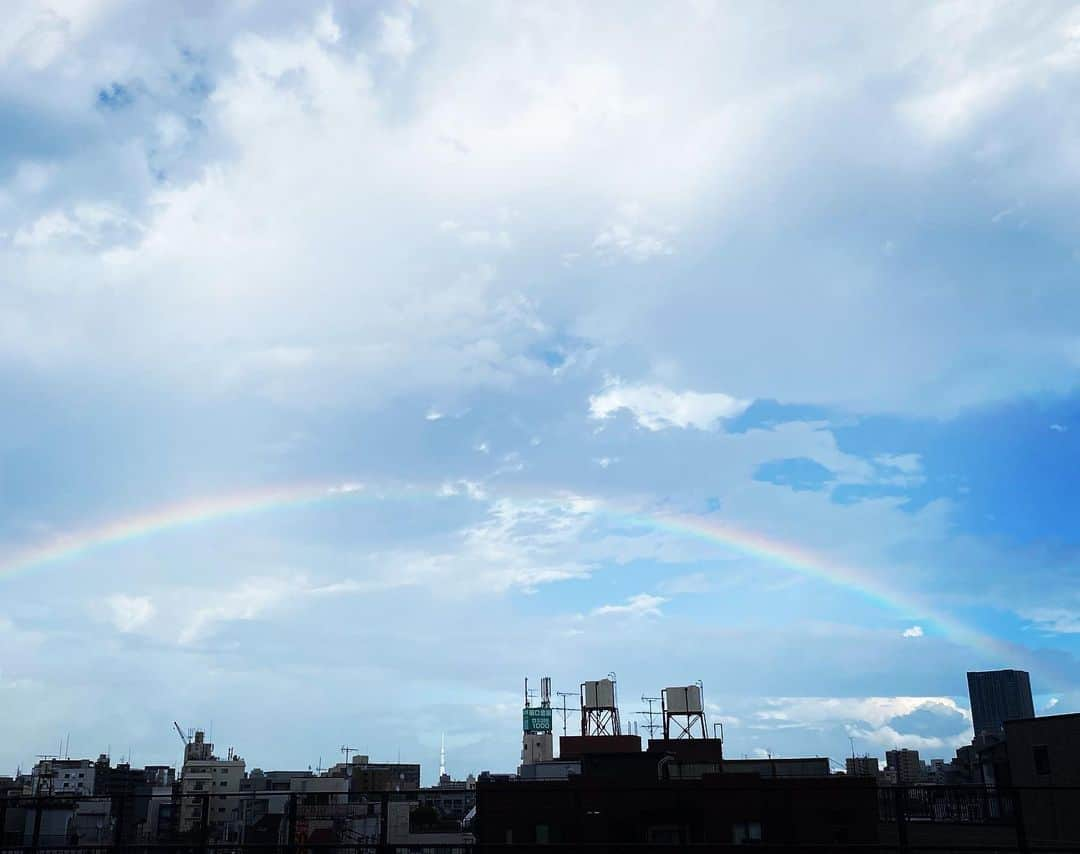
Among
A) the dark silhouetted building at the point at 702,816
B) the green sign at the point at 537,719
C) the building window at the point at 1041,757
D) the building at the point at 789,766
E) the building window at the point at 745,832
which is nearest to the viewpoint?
the dark silhouetted building at the point at 702,816

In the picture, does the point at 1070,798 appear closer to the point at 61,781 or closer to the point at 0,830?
the point at 0,830

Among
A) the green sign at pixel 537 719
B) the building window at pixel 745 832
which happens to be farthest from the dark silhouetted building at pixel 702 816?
the green sign at pixel 537 719

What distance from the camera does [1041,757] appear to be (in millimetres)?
38344

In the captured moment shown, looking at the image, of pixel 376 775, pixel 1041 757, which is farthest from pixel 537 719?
pixel 1041 757

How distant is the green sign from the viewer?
10144 centimetres

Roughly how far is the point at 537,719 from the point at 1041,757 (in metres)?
69.5

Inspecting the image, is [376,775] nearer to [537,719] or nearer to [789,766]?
[537,719]

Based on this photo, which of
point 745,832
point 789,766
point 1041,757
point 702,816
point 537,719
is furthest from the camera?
point 537,719

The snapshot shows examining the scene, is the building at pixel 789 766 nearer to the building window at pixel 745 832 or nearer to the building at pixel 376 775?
the building window at pixel 745 832

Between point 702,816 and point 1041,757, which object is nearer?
point 702,816

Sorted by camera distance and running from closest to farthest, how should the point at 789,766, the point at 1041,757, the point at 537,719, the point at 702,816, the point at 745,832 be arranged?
the point at 702,816 → the point at 745,832 → the point at 1041,757 → the point at 789,766 → the point at 537,719

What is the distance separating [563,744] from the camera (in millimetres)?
83375

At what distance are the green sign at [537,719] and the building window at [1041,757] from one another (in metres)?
68.7

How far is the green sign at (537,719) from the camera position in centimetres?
10144
